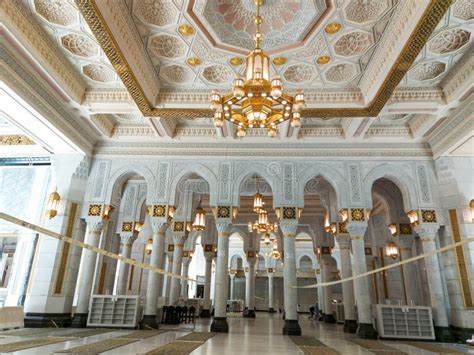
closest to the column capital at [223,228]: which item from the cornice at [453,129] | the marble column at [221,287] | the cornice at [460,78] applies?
the marble column at [221,287]

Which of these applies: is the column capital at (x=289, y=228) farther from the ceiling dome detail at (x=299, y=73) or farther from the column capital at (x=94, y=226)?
the column capital at (x=94, y=226)

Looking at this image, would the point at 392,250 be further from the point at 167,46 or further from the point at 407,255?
the point at 167,46

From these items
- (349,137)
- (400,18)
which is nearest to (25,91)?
(400,18)

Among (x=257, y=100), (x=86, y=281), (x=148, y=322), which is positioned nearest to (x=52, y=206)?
(x=86, y=281)

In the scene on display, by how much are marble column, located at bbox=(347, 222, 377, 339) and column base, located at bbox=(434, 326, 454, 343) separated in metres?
1.35

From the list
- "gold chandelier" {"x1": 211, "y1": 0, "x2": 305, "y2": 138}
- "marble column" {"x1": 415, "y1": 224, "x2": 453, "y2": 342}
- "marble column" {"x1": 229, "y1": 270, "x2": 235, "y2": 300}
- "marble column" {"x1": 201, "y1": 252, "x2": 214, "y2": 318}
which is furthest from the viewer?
"marble column" {"x1": 229, "y1": 270, "x2": 235, "y2": 300}

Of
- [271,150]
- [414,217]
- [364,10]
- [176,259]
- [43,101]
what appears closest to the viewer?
[364,10]

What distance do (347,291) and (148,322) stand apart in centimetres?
538

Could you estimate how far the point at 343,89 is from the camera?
750 cm

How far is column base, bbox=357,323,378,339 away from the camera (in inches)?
300

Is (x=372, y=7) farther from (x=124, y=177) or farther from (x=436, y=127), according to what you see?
(x=124, y=177)

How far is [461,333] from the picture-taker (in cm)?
735

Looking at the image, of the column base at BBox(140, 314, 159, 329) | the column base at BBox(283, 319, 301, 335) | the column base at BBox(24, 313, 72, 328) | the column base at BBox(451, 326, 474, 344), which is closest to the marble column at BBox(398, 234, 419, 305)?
the column base at BBox(451, 326, 474, 344)

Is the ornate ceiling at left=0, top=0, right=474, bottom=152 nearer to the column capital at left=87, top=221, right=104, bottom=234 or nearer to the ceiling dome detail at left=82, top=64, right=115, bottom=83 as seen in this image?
the ceiling dome detail at left=82, top=64, right=115, bottom=83
